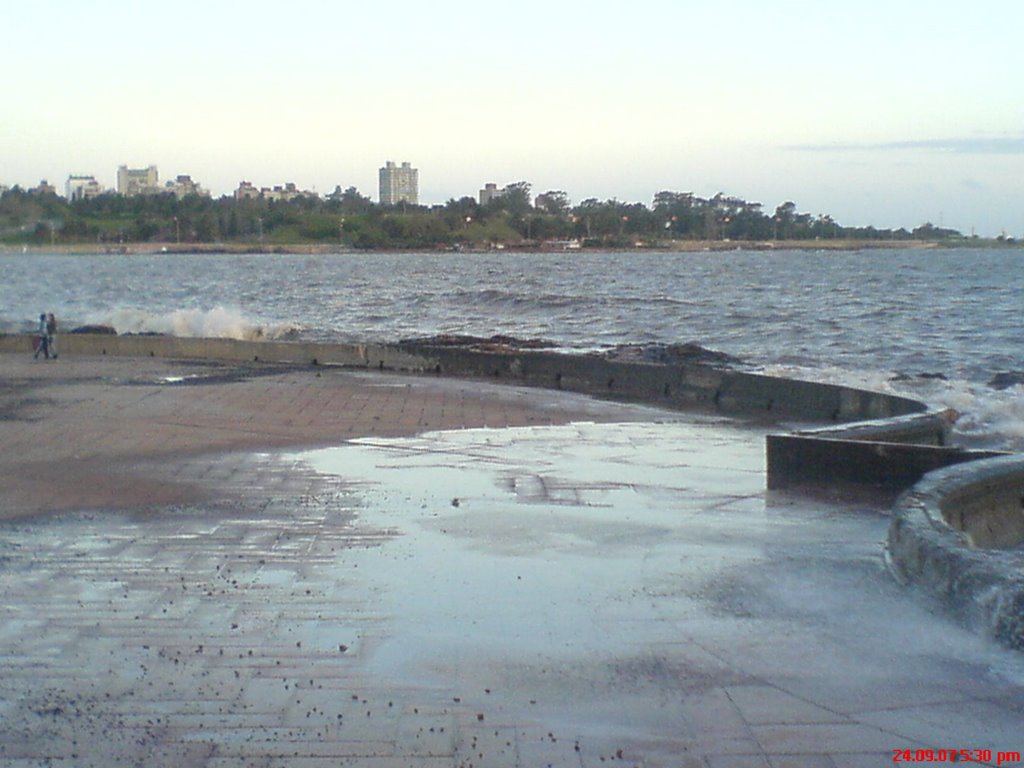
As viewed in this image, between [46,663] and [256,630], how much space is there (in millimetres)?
984

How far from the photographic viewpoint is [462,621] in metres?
6.47

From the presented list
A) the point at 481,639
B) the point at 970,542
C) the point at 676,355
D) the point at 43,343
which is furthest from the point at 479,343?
the point at 481,639

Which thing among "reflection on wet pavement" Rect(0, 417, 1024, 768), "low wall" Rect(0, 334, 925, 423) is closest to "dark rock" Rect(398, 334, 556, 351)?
"low wall" Rect(0, 334, 925, 423)

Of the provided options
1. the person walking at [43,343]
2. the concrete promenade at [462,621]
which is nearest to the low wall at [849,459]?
the concrete promenade at [462,621]

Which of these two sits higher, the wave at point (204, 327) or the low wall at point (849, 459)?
the low wall at point (849, 459)

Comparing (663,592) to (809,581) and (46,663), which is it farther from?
(46,663)

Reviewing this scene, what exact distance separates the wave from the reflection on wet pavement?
26.6 meters

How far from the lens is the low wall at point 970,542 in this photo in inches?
244

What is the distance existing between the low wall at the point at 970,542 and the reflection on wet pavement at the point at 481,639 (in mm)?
156

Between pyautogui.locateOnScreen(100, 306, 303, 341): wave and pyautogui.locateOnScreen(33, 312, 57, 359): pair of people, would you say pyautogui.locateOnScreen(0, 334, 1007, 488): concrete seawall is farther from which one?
pyautogui.locateOnScreen(100, 306, 303, 341): wave

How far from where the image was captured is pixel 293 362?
77.4 feet

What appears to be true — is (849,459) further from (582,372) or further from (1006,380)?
(1006,380)

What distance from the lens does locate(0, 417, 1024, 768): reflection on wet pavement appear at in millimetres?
4918

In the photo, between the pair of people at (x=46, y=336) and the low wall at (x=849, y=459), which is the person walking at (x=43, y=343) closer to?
the pair of people at (x=46, y=336)
